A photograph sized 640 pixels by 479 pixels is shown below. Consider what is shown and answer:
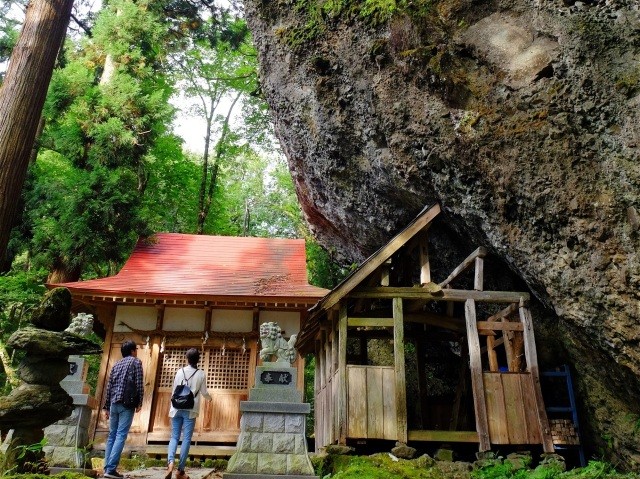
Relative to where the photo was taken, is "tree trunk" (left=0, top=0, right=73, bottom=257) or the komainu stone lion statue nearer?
"tree trunk" (left=0, top=0, right=73, bottom=257)

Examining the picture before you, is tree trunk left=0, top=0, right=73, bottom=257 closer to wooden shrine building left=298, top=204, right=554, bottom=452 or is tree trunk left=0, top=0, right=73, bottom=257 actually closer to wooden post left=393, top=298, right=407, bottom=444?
wooden shrine building left=298, top=204, right=554, bottom=452

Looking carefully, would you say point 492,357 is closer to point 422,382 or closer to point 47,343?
point 422,382

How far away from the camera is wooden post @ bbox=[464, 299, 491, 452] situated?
8258mm

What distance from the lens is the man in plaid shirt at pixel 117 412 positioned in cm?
604

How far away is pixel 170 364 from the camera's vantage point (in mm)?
12047

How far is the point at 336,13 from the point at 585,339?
8.22m

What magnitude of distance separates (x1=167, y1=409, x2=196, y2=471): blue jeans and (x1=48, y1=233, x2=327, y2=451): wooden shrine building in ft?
16.4

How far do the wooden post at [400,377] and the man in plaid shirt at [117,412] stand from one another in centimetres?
435

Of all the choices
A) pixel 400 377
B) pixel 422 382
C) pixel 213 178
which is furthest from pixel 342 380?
pixel 213 178

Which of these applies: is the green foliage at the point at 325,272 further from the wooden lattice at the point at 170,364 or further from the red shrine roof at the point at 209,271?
the wooden lattice at the point at 170,364

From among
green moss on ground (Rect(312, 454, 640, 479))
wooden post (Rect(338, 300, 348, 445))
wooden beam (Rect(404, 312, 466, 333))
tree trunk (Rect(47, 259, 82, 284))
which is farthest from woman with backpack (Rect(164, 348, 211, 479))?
tree trunk (Rect(47, 259, 82, 284))

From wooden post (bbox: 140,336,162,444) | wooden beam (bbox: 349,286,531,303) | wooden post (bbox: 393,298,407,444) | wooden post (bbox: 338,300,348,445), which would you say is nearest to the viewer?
wooden post (bbox: 393,298,407,444)

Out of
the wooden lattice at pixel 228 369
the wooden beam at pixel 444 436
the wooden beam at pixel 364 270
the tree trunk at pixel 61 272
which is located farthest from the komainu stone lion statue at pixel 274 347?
the tree trunk at pixel 61 272

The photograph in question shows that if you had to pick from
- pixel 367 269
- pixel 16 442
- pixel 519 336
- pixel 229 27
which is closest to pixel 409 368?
pixel 519 336
